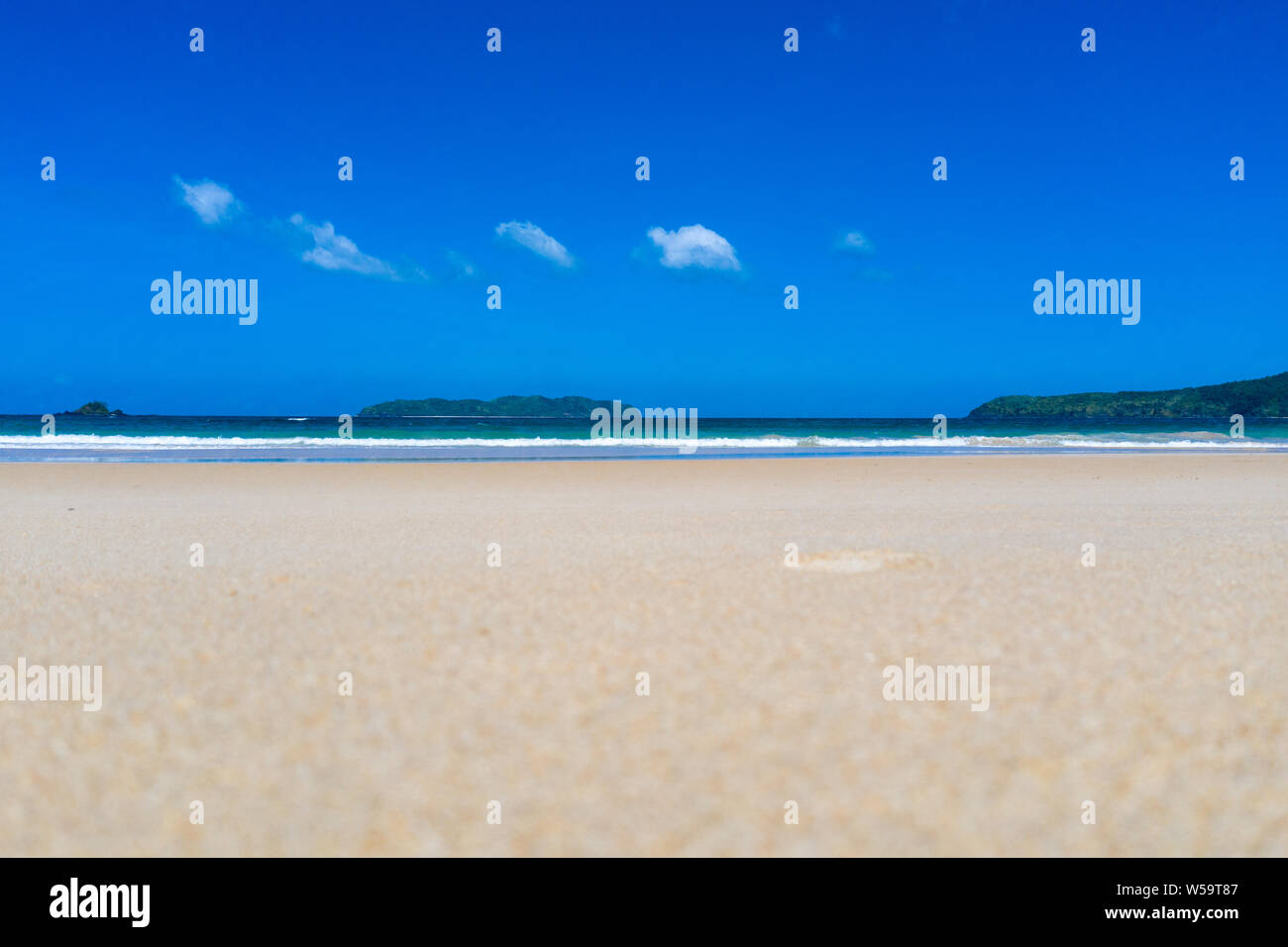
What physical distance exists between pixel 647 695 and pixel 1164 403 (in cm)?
10476

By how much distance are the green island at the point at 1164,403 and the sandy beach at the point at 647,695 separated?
304ft

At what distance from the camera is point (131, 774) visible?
11.0 feet

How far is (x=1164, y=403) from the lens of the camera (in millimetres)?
93000

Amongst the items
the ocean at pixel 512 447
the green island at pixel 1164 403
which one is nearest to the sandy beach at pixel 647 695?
the ocean at pixel 512 447

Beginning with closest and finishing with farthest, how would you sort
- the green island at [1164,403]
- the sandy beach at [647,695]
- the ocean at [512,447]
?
the sandy beach at [647,695]
the ocean at [512,447]
the green island at [1164,403]

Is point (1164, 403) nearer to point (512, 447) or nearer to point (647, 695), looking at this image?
point (512, 447)

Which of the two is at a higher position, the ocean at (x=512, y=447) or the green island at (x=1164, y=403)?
the green island at (x=1164, y=403)

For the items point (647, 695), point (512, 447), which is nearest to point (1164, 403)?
point (512, 447)

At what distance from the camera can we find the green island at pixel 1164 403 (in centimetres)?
8812

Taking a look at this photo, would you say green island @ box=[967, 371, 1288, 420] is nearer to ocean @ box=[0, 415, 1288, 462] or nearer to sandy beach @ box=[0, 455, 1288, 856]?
ocean @ box=[0, 415, 1288, 462]

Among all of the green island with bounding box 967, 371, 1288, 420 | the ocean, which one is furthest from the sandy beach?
the green island with bounding box 967, 371, 1288, 420

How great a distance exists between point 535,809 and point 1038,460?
→ 27.5 m

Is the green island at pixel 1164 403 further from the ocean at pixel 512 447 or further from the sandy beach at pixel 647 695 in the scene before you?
the sandy beach at pixel 647 695
